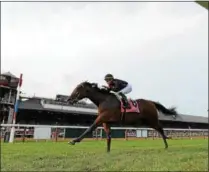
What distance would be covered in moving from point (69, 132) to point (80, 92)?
1082 cm

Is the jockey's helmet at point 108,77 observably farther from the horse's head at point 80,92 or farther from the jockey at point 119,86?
the horse's head at point 80,92

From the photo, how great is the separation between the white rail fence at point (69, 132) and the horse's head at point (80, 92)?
6.45 metres

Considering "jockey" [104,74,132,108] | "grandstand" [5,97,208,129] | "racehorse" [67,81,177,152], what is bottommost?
"racehorse" [67,81,177,152]

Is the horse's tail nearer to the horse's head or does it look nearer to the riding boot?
the riding boot

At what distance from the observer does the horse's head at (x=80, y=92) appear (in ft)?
24.7

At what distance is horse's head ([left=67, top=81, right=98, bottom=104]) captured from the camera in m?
7.54

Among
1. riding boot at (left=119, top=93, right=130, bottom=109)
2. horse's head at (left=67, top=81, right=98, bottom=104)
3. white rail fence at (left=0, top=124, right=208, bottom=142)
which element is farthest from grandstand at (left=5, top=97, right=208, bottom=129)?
riding boot at (left=119, top=93, right=130, bottom=109)

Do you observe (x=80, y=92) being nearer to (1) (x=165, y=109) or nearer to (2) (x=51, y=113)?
(1) (x=165, y=109)

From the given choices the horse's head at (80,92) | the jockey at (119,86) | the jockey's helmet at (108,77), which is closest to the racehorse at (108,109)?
the horse's head at (80,92)

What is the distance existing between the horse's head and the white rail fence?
6.45 metres

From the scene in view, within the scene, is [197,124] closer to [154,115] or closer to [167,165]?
[154,115]

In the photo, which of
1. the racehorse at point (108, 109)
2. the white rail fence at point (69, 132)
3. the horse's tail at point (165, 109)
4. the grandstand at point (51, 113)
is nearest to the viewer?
the racehorse at point (108, 109)

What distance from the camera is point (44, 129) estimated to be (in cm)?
1638

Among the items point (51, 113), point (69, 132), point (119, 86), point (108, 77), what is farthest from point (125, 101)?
point (51, 113)
